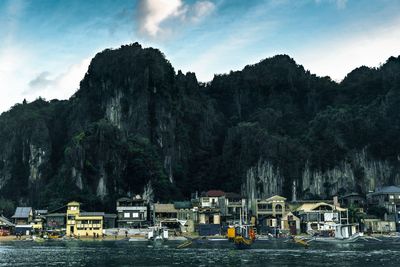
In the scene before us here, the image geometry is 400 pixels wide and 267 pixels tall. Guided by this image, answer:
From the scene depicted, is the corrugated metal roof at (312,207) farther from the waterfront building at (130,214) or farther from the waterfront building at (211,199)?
the waterfront building at (130,214)

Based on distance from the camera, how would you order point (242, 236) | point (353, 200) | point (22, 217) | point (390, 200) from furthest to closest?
point (353, 200)
point (390, 200)
point (22, 217)
point (242, 236)

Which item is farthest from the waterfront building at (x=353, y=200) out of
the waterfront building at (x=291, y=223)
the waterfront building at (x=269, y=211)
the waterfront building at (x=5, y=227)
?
the waterfront building at (x=5, y=227)

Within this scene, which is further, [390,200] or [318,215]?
[390,200]

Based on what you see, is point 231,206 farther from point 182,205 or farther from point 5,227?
point 5,227

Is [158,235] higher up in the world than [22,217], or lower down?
lower down

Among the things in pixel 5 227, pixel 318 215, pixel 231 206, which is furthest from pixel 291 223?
pixel 5 227

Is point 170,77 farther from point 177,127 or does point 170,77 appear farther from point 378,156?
point 378,156
